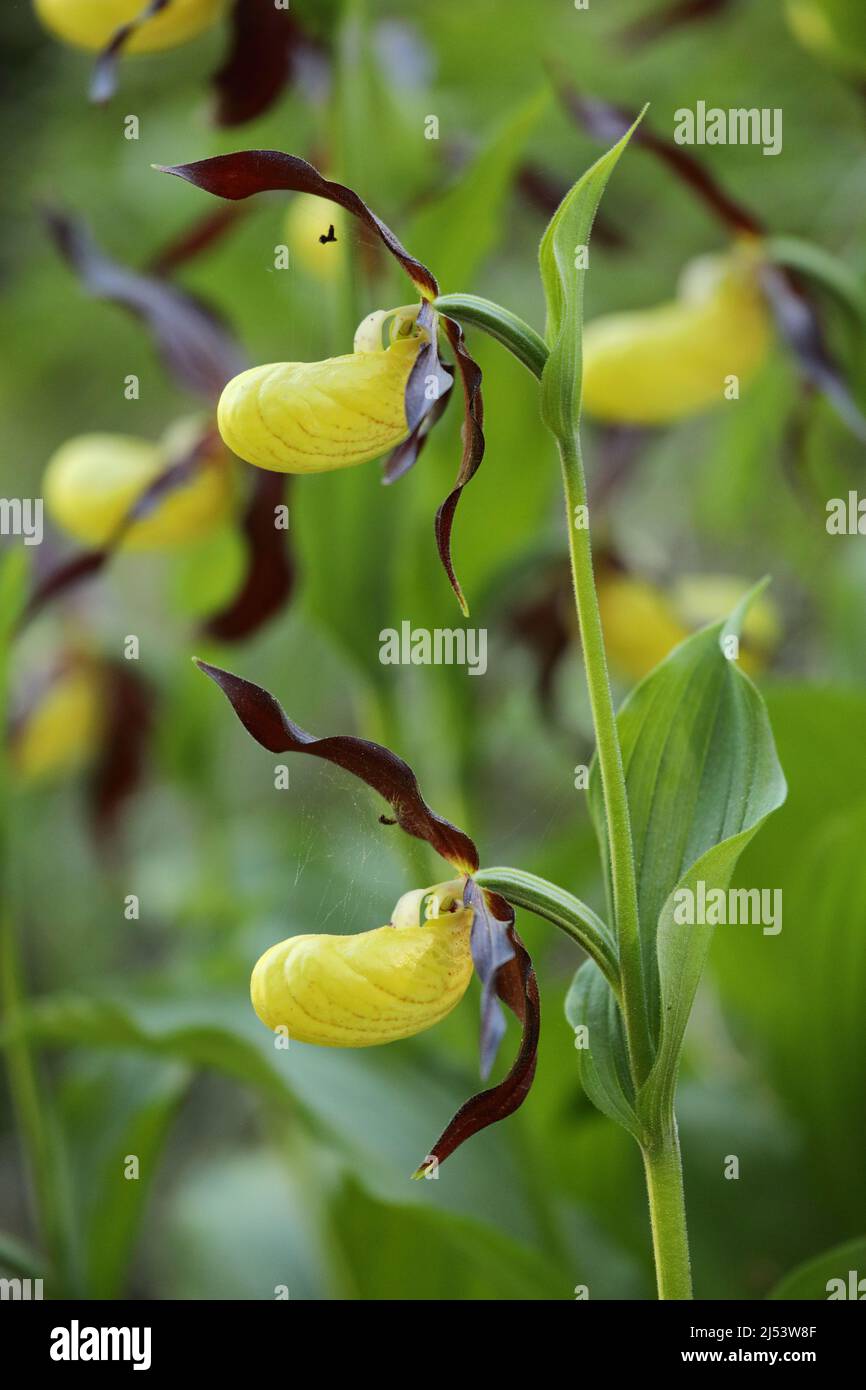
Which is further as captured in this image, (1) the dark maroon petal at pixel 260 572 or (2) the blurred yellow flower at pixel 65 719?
(2) the blurred yellow flower at pixel 65 719

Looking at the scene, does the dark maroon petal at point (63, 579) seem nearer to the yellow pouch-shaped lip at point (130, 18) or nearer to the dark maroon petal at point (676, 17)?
the yellow pouch-shaped lip at point (130, 18)

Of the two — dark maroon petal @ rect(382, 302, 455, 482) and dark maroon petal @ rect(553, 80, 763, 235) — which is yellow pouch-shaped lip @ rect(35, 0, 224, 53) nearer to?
dark maroon petal @ rect(553, 80, 763, 235)

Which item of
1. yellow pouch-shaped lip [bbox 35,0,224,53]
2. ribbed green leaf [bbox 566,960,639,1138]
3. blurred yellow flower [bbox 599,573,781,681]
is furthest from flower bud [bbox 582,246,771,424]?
ribbed green leaf [bbox 566,960,639,1138]

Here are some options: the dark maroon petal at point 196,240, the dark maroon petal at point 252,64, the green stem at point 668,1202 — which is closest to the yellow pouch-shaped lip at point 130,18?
the dark maroon petal at point 252,64

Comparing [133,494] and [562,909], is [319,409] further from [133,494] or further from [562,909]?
[133,494]

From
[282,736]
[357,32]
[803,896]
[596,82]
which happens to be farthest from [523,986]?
[596,82]

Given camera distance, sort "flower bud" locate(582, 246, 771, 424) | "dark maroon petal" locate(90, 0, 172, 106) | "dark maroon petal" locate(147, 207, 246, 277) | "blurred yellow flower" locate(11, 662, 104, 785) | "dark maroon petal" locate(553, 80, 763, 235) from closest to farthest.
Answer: "dark maroon petal" locate(90, 0, 172, 106), "dark maroon petal" locate(553, 80, 763, 235), "flower bud" locate(582, 246, 771, 424), "dark maroon petal" locate(147, 207, 246, 277), "blurred yellow flower" locate(11, 662, 104, 785)
